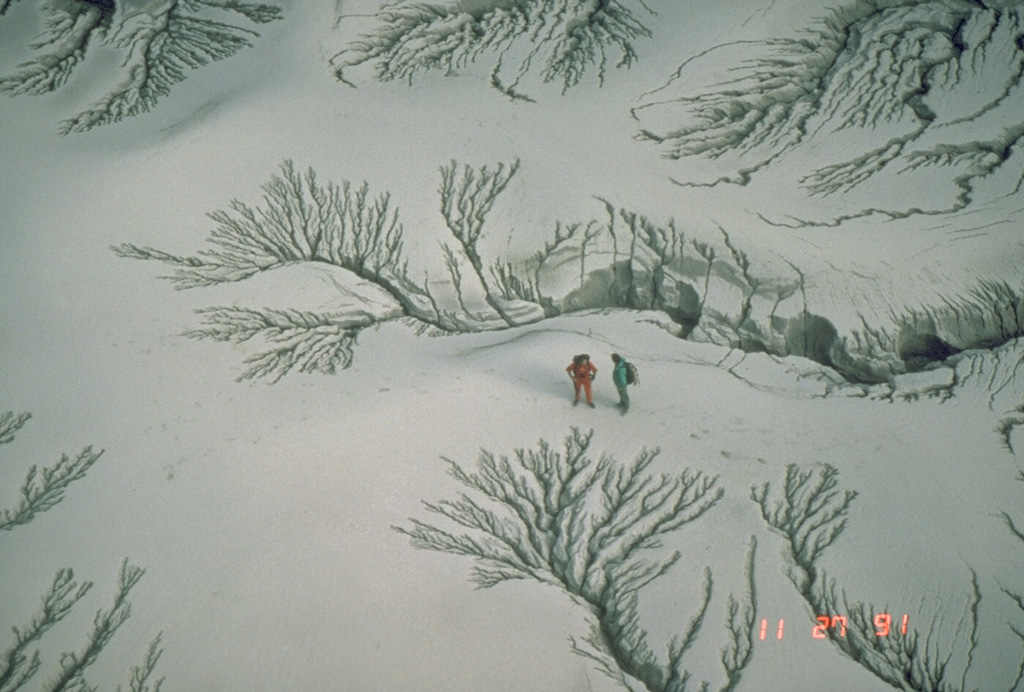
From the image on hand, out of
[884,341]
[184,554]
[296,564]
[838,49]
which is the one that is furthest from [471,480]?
[838,49]

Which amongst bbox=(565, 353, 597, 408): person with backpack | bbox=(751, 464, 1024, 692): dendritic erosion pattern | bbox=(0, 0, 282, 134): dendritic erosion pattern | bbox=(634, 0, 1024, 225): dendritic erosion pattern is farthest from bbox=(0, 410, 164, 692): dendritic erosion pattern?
bbox=(634, 0, 1024, 225): dendritic erosion pattern

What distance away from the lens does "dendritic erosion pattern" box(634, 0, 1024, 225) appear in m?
12.8

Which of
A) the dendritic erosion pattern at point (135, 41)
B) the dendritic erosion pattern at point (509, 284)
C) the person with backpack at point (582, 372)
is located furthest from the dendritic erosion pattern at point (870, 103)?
the dendritic erosion pattern at point (135, 41)

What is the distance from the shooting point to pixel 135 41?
48.1ft

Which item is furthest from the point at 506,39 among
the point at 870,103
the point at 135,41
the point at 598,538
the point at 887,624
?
the point at 887,624

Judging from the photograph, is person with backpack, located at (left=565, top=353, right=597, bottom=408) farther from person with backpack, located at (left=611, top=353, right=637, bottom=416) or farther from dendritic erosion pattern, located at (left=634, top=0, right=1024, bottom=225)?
dendritic erosion pattern, located at (left=634, top=0, right=1024, bottom=225)

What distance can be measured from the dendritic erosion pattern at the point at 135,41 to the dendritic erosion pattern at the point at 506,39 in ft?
6.87

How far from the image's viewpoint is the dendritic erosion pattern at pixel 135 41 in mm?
14242

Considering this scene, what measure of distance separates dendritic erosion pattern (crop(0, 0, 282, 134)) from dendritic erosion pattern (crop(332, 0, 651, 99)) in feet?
6.87

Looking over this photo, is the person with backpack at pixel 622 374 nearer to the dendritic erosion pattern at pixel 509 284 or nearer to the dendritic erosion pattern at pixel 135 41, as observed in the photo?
the dendritic erosion pattern at pixel 509 284

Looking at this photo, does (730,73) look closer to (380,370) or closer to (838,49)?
(838,49)

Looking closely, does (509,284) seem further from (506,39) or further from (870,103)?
(870,103)

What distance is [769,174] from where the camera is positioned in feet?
42.9

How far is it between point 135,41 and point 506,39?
647cm
